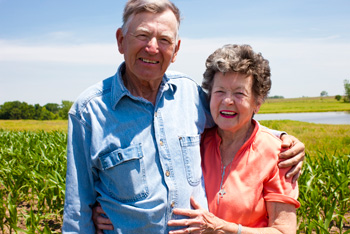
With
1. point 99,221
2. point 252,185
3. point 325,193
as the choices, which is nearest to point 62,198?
point 99,221

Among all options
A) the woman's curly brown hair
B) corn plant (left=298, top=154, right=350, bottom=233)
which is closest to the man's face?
the woman's curly brown hair

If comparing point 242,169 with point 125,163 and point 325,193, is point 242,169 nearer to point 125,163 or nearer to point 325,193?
point 125,163

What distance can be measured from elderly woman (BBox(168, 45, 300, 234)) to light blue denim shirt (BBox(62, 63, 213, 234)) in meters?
0.16

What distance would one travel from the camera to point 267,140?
1.93 m

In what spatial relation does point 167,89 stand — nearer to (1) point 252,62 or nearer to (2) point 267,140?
(1) point 252,62

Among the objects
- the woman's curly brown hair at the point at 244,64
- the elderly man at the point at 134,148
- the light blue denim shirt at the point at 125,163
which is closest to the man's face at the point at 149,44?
the elderly man at the point at 134,148

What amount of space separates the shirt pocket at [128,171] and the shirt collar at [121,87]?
268 mm

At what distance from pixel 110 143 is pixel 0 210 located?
2528 mm

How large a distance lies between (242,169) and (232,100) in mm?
413

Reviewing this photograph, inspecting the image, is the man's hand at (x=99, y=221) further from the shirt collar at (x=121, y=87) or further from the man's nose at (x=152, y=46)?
the man's nose at (x=152, y=46)

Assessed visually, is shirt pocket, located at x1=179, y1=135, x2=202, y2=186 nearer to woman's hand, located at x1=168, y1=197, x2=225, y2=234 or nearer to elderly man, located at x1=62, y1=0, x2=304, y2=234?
elderly man, located at x1=62, y1=0, x2=304, y2=234

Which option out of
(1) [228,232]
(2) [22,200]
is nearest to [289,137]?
(1) [228,232]

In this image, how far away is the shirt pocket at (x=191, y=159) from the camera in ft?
5.91

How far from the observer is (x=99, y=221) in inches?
70.9
